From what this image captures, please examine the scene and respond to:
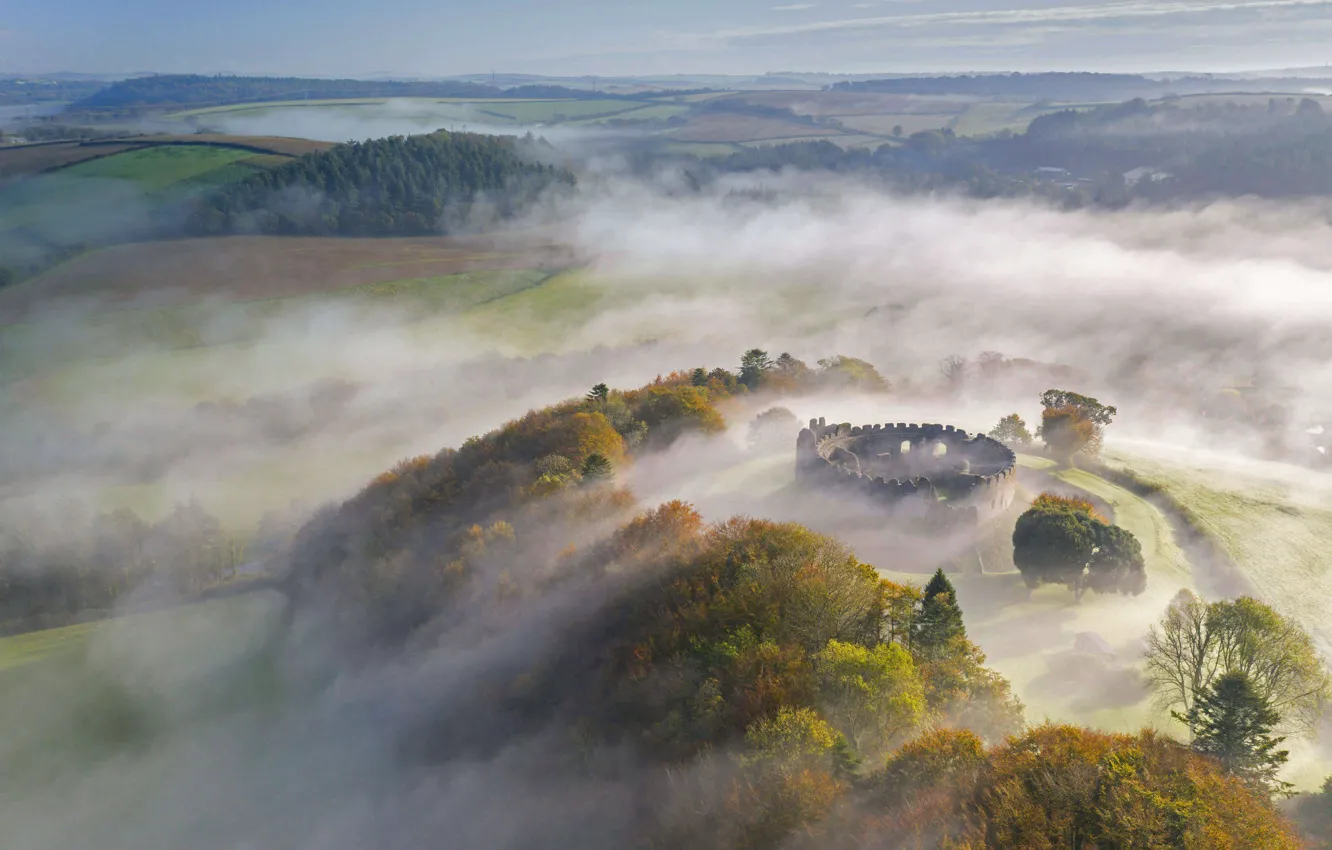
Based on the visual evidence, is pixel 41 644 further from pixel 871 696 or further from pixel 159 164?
pixel 159 164

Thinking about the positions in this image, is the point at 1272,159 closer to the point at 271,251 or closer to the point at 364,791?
the point at 271,251

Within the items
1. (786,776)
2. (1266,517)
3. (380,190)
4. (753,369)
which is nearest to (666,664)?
(786,776)

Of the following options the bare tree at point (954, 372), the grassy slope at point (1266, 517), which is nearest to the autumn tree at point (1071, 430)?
the grassy slope at point (1266, 517)

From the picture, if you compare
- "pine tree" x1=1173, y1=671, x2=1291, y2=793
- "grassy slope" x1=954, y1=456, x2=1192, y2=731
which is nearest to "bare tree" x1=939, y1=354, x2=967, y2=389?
"grassy slope" x1=954, y1=456, x2=1192, y2=731

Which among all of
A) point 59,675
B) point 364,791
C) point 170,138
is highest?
point 170,138

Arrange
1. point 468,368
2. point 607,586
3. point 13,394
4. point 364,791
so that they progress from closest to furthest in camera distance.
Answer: point 364,791 → point 607,586 → point 13,394 → point 468,368

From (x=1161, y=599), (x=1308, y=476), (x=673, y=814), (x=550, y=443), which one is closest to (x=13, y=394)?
(x=550, y=443)
